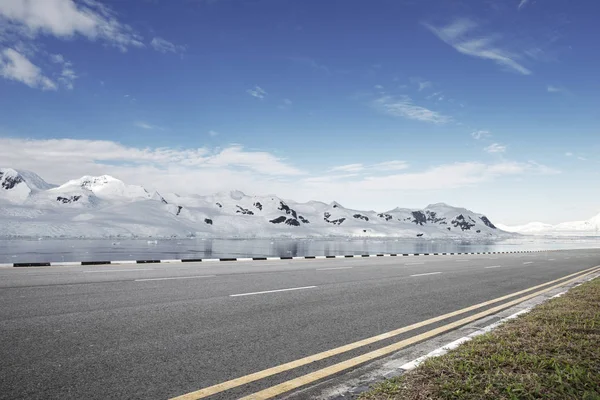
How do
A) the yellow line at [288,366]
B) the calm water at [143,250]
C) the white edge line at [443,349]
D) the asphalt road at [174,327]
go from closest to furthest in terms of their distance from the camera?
1. the yellow line at [288,366]
2. the asphalt road at [174,327]
3. the white edge line at [443,349]
4. the calm water at [143,250]

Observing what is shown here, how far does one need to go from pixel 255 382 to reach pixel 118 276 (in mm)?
9522

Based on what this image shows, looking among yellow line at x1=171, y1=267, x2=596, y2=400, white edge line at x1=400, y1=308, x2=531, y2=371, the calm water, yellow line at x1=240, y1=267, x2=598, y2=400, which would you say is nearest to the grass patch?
white edge line at x1=400, y1=308, x2=531, y2=371

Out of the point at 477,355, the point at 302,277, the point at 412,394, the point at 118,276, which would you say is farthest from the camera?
the point at 302,277

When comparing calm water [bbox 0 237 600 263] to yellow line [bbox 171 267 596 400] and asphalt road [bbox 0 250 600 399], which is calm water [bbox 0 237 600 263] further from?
yellow line [bbox 171 267 596 400]

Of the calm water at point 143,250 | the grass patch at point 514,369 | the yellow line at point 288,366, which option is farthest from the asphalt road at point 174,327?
the calm water at point 143,250

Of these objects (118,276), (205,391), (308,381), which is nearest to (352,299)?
(308,381)

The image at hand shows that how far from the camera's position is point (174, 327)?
5.84m

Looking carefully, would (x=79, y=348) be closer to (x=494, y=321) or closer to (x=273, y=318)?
(x=273, y=318)

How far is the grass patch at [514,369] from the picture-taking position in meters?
3.34

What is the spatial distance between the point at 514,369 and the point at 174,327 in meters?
4.34

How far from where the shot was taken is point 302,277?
12875 mm

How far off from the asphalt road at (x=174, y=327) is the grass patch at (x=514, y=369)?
1118 mm

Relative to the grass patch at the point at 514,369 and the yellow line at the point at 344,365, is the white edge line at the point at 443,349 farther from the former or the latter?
the yellow line at the point at 344,365

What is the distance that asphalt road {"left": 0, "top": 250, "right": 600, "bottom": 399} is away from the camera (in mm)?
3834
